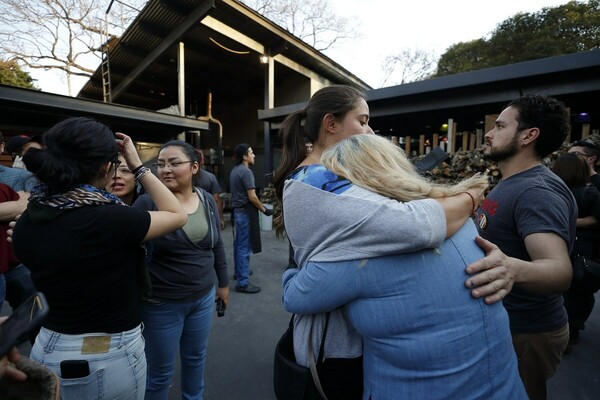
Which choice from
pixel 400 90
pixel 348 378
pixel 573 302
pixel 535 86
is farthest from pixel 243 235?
pixel 535 86

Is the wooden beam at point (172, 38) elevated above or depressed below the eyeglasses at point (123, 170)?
above

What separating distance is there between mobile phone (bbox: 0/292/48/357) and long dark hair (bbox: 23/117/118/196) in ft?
1.70

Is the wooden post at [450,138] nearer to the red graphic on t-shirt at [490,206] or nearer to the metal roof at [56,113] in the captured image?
the red graphic on t-shirt at [490,206]

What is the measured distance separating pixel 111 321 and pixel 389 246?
3.93 ft

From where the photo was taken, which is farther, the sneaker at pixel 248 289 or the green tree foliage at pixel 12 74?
the green tree foliage at pixel 12 74

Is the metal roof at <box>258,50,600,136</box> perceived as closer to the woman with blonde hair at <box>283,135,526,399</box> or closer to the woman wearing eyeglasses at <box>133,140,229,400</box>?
the woman wearing eyeglasses at <box>133,140,229,400</box>

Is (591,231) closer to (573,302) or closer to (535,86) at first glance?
(573,302)

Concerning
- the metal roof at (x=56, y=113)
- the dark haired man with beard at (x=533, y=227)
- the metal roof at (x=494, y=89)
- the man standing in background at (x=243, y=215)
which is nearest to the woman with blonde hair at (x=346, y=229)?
the dark haired man with beard at (x=533, y=227)

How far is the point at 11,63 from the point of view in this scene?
17.7 m

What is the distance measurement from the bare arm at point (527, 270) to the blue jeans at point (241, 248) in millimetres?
3633

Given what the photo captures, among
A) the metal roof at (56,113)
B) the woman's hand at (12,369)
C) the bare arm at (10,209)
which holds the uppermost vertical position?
the metal roof at (56,113)

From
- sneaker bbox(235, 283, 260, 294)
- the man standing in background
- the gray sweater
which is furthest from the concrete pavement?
the gray sweater

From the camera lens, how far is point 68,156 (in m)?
1.19

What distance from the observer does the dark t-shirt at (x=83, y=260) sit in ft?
3.78
